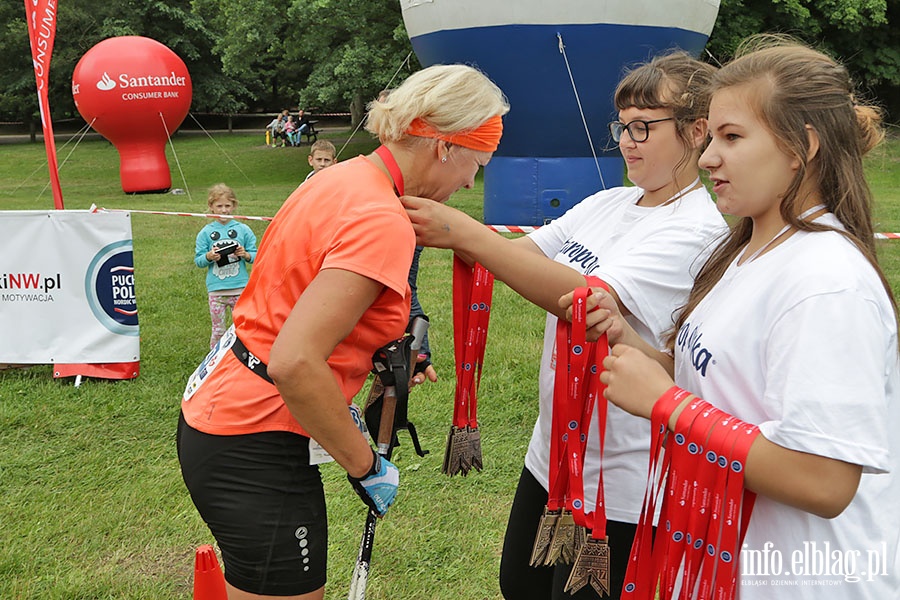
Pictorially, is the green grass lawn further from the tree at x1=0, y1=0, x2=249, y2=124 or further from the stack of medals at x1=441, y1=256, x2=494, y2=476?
the tree at x1=0, y1=0, x2=249, y2=124

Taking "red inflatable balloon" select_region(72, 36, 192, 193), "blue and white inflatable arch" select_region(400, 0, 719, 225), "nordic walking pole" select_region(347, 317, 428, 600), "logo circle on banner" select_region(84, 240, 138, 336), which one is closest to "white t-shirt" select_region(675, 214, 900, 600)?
"nordic walking pole" select_region(347, 317, 428, 600)

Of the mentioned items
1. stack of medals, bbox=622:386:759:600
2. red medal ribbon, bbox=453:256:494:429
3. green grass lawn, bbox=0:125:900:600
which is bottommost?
green grass lawn, bbox=0:125:900:600

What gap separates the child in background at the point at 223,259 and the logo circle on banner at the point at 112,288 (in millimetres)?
552

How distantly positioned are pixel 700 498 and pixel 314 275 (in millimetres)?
983

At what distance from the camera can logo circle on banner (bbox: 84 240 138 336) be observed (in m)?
6.00

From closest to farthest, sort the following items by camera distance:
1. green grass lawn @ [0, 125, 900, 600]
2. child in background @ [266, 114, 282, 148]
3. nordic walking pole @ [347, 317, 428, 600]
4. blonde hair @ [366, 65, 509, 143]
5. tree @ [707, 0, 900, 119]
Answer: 1. blonde hair @ [366, 65, 509, 143]
2. nordic walking pole @ [347, 317, 428, 600]
3. green grass lawn @ [0, 125, 900, 600]
4. tree @ [707, 0, 900, 119]
5. child in background @ [266, 114, 282, 148]

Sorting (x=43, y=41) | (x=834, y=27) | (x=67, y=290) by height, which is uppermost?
(x=43, y=41)

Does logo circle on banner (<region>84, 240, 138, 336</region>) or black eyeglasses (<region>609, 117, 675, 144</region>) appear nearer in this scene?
black eyeglasses (<region>609, 117, 675, 144</region>)

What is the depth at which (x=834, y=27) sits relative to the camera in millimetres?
25438

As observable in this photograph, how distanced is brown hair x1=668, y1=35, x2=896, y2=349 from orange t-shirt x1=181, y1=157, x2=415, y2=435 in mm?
822

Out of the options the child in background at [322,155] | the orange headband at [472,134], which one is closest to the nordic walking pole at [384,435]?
the orange headband at [472,134]

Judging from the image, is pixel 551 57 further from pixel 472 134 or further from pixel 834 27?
pixel 834 27

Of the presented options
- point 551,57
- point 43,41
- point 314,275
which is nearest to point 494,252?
point 314,275

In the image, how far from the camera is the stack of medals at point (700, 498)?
1.46m
